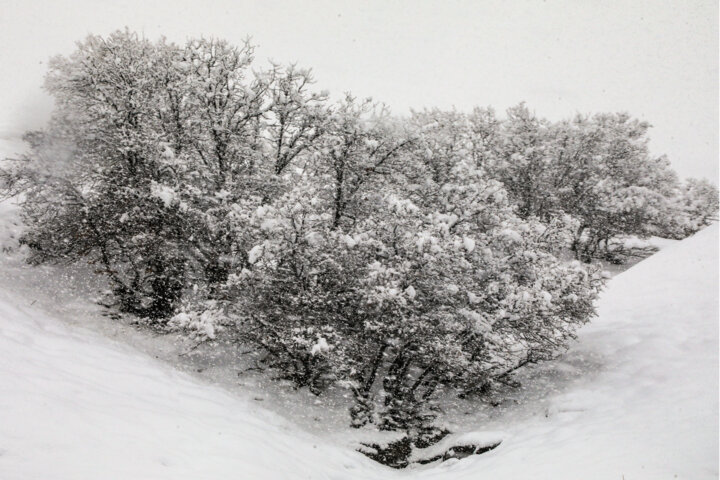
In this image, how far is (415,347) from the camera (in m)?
12.0

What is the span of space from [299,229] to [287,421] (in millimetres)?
5112

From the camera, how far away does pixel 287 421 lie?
1093 centimetres

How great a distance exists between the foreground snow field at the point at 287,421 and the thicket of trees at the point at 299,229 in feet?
5.53

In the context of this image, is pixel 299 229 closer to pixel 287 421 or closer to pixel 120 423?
pixel 287 421

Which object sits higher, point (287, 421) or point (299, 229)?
point (299, 229)

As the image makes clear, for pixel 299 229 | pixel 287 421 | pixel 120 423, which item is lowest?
pixel 287 421

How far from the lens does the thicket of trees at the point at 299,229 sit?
10867mm

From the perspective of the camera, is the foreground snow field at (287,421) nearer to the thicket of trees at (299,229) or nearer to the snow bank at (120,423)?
the snow bank at (120,423)

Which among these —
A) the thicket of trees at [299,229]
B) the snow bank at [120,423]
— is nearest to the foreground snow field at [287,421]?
the snow bank at [120,423]

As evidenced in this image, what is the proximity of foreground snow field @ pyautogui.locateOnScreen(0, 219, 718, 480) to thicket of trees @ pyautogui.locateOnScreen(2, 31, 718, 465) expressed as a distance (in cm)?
169

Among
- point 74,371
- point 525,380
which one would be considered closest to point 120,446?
point 74,371

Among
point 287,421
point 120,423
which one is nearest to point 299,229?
point 287,421

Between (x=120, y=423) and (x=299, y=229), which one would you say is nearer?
(x=120, y=423)

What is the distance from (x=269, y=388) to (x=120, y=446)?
23.9 feet
